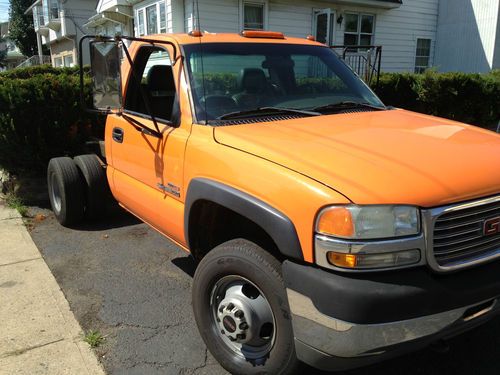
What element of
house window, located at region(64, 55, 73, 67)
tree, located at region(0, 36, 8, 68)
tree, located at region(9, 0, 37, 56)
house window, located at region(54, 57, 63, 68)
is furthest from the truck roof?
tree, located at region(0, 36, 8, 68)

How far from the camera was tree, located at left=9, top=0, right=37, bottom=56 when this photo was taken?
41.7m

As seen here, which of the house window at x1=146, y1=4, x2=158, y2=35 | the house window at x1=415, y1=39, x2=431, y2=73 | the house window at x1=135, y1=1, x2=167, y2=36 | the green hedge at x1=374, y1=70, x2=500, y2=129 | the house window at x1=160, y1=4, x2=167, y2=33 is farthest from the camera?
the house window at x1=415, y1=39, x2=431, y2=73

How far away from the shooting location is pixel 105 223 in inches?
221

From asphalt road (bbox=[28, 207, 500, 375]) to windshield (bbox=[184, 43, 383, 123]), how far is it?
149 centimetres

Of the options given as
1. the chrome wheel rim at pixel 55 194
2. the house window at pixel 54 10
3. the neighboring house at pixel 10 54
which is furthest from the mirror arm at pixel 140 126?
the neighboring house at pixel 10 54

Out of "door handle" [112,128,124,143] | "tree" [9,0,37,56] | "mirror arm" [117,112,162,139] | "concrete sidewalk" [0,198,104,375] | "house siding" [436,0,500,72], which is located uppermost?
"tree" [9,0,37,56]

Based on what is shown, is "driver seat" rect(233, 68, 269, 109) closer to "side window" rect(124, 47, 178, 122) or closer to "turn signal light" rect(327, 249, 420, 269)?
"side window" rect(124, 47, 178, 122)

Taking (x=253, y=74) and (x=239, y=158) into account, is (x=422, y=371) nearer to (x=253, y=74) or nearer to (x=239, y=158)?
(x=239, y=158)

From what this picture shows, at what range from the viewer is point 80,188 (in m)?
5.26

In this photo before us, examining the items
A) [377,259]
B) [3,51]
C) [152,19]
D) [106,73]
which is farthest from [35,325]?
[3,51]

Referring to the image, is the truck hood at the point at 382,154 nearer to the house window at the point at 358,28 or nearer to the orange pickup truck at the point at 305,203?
the orange pickup truck at the point at 305,203

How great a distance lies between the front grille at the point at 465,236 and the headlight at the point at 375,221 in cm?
14

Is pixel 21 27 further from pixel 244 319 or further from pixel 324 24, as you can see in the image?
pixel 244 319

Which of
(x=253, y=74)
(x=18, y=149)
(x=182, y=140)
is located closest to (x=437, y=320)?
(x=182, y=140)
